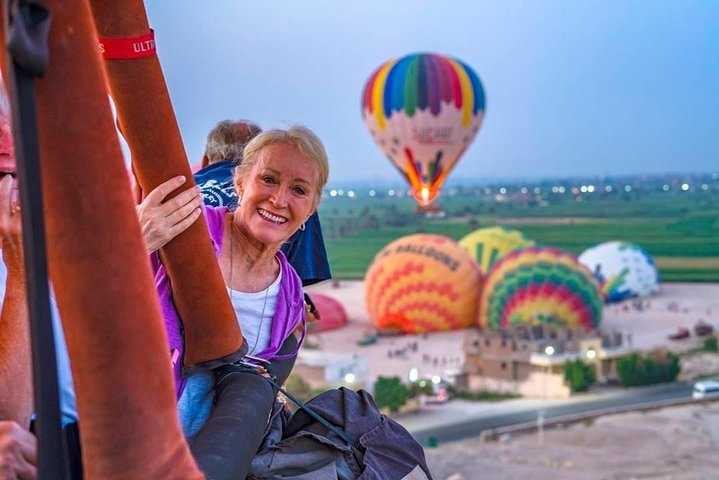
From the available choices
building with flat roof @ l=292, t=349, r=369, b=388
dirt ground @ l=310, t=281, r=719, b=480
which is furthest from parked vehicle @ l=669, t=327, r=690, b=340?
building with flat roof @ l=292, t=349, r=369, b=388

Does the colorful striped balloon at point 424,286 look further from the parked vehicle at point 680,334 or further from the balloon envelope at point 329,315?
the parked vehicle at point 680,334

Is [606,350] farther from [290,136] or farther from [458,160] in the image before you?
[290,136]

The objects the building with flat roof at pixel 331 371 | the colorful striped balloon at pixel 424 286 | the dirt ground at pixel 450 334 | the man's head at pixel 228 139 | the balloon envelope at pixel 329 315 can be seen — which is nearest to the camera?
the man's head at pixel 228 139

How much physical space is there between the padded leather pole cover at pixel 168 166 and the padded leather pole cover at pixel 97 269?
0.26ft

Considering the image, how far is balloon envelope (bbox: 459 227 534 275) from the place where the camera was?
14.2 metres

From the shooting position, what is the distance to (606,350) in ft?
36.1

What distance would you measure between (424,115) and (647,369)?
3799mm

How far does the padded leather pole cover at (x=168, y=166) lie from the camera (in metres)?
0.52

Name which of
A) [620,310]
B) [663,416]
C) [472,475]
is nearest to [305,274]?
[472,475]

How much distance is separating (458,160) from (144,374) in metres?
12.2

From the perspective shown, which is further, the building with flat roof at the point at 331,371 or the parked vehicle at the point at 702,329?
the parked vehicle at the point at 702,329

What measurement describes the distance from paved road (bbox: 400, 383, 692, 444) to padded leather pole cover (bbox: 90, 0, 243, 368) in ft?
26.2

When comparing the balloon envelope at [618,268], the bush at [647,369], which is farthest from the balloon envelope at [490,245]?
the bush at [647,369]

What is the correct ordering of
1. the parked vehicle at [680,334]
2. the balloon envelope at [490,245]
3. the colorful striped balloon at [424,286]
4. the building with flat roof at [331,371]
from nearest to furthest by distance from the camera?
the building with flat roof at [331,371] → the colorful striped balloon at [424,286] → the parked vehicle at [680,334] → the balloon envelope at [490,245]
